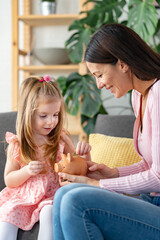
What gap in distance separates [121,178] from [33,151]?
1.66 ft

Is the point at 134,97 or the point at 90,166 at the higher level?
the point at 134,97

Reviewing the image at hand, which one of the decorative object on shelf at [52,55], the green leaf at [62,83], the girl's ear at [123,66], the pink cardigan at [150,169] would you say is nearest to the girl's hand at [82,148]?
the pink cardigan at [150,169]

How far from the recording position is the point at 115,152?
1.90 m

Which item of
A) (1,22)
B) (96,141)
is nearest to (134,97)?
(96,141)

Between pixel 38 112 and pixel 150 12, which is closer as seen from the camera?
pixel 38 112

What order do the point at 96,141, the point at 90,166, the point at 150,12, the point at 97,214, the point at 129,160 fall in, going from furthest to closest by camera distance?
the point at 150,12
the point at 96,141
the point at 129,160
the point at 90,166
the point at 97,214

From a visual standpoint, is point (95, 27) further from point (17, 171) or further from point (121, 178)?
point (121, 178)

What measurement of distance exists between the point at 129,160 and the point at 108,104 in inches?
58.8

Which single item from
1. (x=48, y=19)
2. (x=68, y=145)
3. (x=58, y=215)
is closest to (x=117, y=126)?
(x=68, y=145)

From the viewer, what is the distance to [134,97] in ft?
5.07

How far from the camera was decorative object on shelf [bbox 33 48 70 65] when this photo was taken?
3.14 metres

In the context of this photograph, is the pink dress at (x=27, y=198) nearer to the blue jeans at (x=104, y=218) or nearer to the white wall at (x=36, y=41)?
the blue jeans at (x=104, y=218)

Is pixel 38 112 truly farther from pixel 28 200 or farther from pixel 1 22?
pixel 1 22

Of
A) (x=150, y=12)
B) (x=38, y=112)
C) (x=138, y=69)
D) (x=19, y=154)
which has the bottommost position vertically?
(x=19, y=154)
